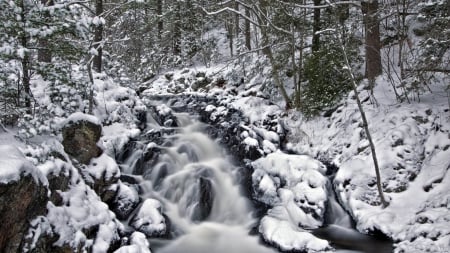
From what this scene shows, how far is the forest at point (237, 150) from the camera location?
19.6 feet

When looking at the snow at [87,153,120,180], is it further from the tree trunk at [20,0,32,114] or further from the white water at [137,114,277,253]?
the tree trunk at [20,0,32,114]

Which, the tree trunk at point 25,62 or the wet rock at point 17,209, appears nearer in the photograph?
the wet rock at point 17,209

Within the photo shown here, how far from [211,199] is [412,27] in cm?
896

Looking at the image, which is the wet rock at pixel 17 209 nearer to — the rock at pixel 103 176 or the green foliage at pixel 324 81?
the rock at pixel 103 176

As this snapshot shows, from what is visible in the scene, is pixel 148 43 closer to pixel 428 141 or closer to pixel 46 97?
pixel 46 97

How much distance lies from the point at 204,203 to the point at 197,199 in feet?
0.72

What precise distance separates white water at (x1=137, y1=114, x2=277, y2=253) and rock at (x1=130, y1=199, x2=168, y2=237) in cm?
28

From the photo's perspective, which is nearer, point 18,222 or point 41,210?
point 18,222

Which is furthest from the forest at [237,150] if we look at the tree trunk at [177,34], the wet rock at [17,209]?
the tree trunk at [177,34]

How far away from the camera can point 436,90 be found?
9922mm

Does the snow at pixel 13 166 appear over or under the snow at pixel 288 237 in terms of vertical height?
over

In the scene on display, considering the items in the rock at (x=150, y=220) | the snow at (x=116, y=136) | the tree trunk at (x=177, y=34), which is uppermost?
the tree trunk at (x=177, y=34)

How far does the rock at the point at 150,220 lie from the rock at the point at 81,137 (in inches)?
64.5

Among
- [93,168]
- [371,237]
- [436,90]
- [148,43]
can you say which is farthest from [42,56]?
[148,43]
